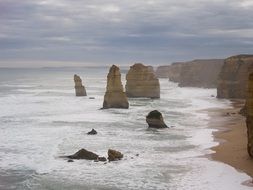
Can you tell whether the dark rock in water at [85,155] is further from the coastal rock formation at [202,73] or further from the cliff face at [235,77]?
the coastal rock formation at [202,73]

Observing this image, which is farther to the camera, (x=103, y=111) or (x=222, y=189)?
(x=103, y=111)

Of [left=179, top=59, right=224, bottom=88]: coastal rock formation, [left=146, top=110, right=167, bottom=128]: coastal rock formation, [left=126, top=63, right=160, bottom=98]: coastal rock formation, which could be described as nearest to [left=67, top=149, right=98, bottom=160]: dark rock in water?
[left=146, top=110, right=167, bottom=128]: coastal rock formation

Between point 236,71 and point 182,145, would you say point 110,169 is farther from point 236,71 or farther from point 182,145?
point 236,71

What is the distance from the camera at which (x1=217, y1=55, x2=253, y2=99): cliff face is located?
76.1 meters

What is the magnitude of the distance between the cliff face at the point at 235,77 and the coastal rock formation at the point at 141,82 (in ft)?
40.7

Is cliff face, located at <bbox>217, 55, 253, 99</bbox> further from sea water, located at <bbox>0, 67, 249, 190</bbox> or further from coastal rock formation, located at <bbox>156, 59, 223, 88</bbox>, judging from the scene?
coastal rock formation, located at <bbox>156, 59, 223, 88</bbox>

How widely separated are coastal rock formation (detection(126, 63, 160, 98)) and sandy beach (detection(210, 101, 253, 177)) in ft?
67.2

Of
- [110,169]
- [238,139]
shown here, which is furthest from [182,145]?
[110,169]

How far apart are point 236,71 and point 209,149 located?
1808 inches

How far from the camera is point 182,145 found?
35.0m

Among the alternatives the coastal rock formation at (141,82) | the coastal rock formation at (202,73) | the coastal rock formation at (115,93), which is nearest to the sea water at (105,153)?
the coastal rock formation at (115,93)

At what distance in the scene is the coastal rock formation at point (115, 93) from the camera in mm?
60934

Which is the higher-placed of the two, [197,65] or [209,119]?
[197,65]

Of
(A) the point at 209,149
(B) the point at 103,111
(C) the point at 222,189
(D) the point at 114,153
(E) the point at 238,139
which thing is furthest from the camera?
(B) the point at 103,111
